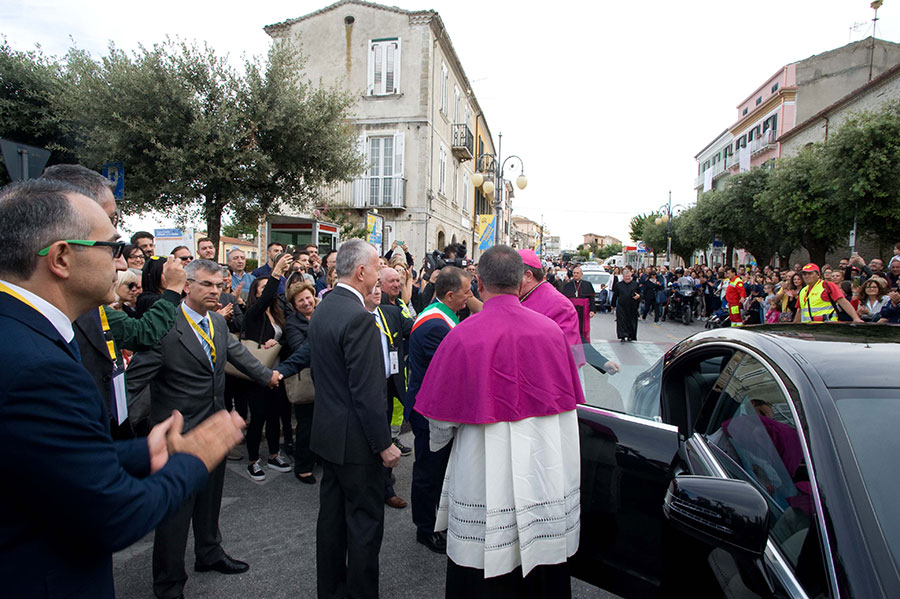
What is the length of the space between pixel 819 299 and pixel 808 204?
13.2 m

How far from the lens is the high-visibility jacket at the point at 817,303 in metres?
9.41

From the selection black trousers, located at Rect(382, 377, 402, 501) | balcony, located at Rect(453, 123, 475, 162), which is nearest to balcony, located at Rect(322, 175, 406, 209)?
balcony, located at Rect(453, 123, 475, 162)

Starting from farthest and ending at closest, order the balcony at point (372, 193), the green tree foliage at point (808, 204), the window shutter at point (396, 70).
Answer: the balcony at point (372, 193), the window shutter at point (396, 70), the green tree foliage at point (808, 204)

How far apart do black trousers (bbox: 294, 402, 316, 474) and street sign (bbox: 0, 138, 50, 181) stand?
332 centimetres

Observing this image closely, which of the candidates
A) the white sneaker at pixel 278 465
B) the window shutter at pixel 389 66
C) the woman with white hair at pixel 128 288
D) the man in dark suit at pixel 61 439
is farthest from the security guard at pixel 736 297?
the man in dark suit at pixel 61 439

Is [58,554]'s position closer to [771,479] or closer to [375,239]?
[771,479]

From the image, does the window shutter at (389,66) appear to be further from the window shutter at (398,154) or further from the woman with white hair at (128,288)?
the woman with white hair at (128,288)

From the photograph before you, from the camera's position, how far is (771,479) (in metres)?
1.90

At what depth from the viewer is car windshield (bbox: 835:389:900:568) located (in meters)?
1.49

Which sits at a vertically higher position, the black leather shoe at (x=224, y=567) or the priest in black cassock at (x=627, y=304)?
the priest in black cassock at (x=627, y=304)

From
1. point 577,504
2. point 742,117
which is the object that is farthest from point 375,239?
point 742,117

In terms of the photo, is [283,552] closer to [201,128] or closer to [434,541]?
[434,541]

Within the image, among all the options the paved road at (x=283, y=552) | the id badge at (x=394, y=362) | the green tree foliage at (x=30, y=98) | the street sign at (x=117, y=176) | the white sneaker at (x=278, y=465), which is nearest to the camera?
the paved road at (x=283, y=552)

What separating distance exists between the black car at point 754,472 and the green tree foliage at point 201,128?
38.1 feet
